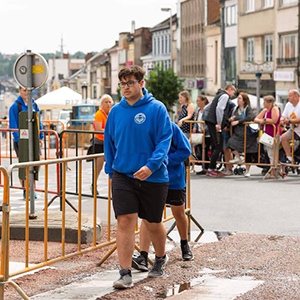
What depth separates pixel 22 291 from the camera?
279 inches

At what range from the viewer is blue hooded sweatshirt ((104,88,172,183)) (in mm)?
7621

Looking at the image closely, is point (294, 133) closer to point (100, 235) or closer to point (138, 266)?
point (100, 235)

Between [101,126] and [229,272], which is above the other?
[101,126]

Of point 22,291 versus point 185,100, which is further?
point 185,100

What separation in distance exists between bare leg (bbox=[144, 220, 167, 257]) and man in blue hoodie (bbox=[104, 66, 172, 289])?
0.37 feet

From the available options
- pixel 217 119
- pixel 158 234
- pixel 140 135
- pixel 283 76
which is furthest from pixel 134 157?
pixel 283 76

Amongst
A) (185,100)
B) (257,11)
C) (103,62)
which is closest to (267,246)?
(185,100)

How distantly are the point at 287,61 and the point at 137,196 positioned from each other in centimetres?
4783

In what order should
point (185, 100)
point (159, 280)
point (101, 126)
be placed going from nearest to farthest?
1. point (159, 280)
2. point (101, 126)
3. point (185, 100)

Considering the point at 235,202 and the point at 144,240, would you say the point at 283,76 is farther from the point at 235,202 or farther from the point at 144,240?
the point at 144,240

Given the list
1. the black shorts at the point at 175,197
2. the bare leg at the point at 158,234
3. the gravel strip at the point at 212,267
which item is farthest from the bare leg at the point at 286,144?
the bare leg at the point at 158,234

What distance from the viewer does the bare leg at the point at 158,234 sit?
802cm

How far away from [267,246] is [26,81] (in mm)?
3658

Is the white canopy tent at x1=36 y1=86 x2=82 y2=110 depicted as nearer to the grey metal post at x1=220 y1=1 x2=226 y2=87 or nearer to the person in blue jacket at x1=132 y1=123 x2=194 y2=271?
the grey metal post at x1=220 y1=1 x2=226 y2=87
